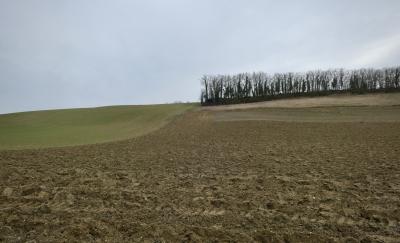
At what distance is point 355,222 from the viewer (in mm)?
7707

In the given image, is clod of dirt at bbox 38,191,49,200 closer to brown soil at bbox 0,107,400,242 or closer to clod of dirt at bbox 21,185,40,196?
brown soil at bbox 0,107,400,242

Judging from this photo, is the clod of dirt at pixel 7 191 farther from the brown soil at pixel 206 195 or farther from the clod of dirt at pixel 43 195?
the clod of dirt at pixel 43 195

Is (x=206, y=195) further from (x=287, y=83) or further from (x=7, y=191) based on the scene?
(x=287, y=83)

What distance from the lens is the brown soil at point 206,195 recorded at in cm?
732

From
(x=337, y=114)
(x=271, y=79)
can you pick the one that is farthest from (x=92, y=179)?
(x=271, y=79)

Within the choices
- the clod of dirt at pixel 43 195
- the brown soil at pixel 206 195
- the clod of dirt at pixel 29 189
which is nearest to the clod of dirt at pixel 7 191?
the brown soil at pixel 206 195

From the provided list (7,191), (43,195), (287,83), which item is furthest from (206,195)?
(287,83)

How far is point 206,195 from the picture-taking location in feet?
33.6

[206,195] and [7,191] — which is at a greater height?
[7,191]

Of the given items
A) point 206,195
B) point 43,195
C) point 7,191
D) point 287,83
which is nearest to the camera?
point 206,195

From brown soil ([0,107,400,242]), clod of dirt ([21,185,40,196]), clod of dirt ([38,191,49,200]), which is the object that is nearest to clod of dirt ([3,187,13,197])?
brown soil ([0,107,400,242])

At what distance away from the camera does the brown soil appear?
7.32 metres

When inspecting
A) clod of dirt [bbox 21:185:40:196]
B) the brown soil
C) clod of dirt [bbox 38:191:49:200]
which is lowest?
the brown soil

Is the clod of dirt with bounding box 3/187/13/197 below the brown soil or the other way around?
the other way around
